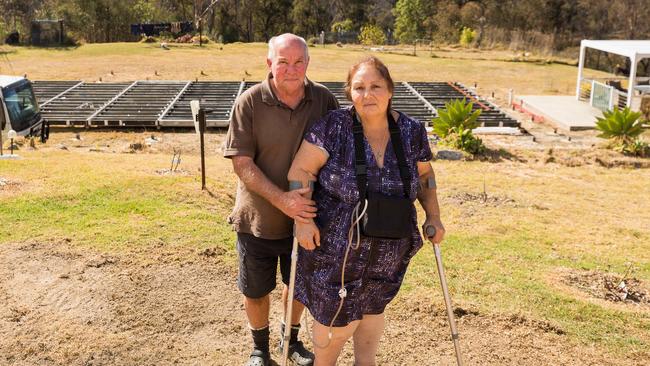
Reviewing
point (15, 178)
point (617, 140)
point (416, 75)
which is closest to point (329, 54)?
point (416, 75)

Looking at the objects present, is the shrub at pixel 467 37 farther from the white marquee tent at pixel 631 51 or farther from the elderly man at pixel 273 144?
the elderly man at pixel 273 144

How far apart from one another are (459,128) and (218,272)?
29.5 ft

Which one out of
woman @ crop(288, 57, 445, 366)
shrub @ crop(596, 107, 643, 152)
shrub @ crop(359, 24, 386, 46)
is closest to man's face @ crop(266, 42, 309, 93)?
woman @ crop(288, 57, 445, 366)

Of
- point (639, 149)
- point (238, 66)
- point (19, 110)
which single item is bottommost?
point (639, 149)

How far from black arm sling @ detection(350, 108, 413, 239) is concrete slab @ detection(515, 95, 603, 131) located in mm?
15446

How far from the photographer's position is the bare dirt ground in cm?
399

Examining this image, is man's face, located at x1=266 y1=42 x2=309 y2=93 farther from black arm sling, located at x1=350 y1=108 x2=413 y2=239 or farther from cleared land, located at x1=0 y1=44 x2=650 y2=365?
cleared land, located at x1=0 y1=44 x2=650 y2=365

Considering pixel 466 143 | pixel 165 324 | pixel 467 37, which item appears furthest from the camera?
pixel 467 37

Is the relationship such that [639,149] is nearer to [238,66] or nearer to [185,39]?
[238,66]

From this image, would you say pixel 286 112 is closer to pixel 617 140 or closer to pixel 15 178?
pixel 15 178

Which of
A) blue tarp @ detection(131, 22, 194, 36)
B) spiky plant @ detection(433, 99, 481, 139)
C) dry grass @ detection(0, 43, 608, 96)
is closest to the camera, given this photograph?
spiky plant @ detection(433, 99, 481, 139)

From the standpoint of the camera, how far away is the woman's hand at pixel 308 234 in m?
3.05

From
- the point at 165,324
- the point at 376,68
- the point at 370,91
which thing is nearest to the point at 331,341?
the point at 370,91

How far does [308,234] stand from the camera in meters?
3.05
